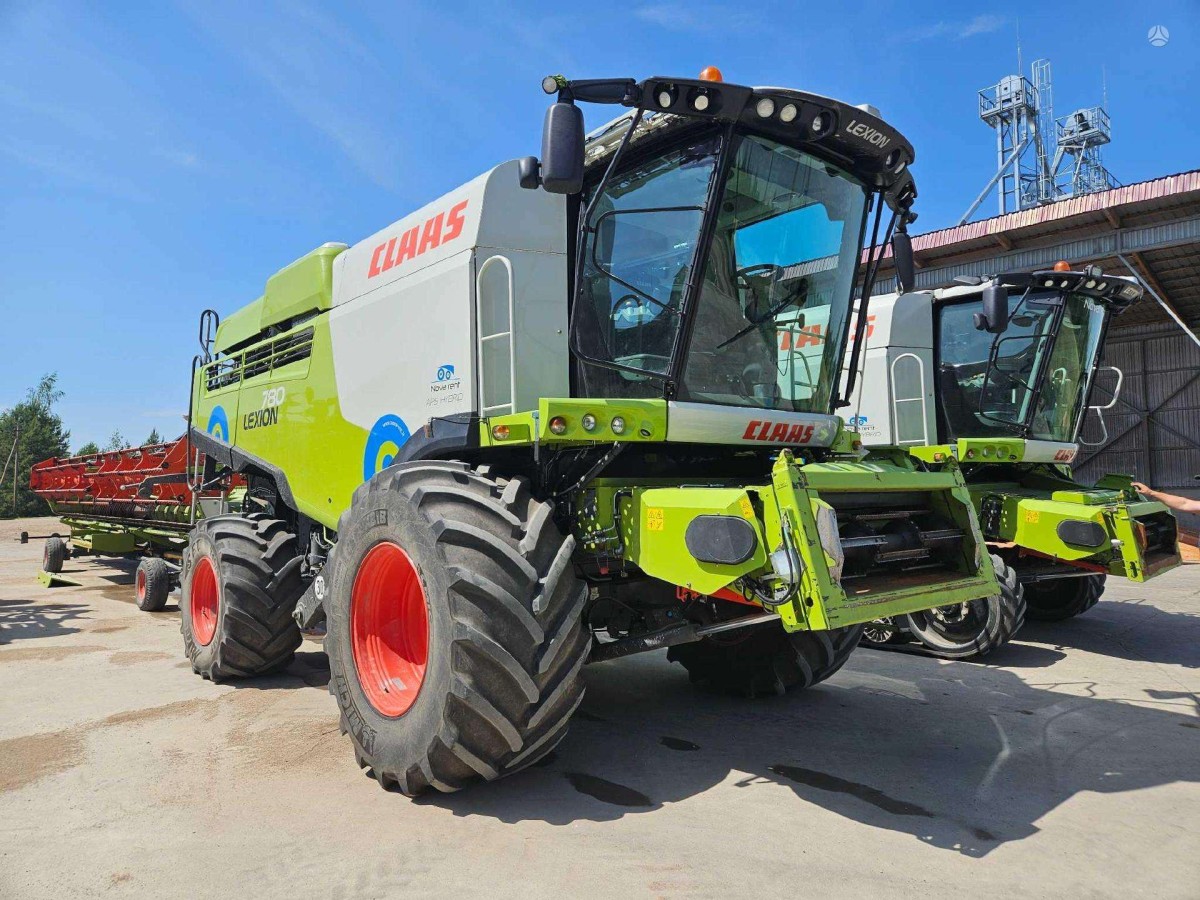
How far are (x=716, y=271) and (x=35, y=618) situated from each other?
8020 millimetres

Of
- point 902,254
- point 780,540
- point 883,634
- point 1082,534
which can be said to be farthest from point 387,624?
point 1082,534

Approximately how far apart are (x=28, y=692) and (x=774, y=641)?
462cm

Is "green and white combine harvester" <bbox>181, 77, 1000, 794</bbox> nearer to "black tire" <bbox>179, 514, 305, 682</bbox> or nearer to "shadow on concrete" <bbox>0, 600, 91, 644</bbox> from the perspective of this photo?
"black tire" <bbox>179, 514, 305, 682</bbox>

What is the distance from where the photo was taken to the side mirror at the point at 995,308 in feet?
22.0

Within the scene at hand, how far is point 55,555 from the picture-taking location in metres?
11.9

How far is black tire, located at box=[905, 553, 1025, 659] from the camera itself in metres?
6.13

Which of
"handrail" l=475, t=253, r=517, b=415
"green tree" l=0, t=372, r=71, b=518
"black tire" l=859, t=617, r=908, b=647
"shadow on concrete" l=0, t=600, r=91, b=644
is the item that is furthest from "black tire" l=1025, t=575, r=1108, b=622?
"green tree" l=0, t=372, r=71, b=518

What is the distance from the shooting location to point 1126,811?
10.6ft

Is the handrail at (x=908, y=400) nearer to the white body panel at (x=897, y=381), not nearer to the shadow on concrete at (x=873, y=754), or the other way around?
the white body panel at (x=897, y=381)

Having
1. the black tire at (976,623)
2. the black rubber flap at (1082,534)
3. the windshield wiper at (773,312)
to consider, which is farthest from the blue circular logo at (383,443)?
the black rubber flap at (1082,534)

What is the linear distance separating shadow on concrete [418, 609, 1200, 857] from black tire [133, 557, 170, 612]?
5.59m

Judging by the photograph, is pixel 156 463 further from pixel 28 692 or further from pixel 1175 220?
pixel 1175 220

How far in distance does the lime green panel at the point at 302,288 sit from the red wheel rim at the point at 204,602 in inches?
71.4

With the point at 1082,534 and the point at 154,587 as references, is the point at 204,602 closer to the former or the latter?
the point at 154,587
